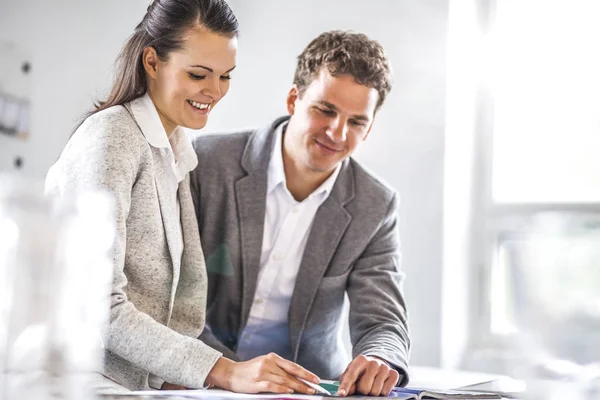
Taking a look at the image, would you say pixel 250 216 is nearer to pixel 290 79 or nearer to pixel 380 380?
pixel 380 380

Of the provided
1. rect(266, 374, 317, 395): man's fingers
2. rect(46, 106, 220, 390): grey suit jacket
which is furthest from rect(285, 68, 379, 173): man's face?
rect(266, 374, 317, 395): man's fingers

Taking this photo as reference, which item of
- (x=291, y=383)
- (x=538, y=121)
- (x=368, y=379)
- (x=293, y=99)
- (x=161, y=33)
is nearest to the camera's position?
(x=291, y=383)

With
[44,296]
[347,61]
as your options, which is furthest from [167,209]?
[44,296]

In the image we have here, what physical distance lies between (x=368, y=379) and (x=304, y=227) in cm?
62

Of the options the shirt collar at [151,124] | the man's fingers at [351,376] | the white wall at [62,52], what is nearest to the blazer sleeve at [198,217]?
the shirt collar at [151,124]

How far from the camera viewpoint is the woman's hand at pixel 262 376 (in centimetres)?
103

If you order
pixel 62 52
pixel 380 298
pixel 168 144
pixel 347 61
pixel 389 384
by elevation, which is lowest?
pixel 389 384

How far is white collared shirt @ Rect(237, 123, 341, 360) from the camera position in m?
1.67

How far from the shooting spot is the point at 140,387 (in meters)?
1.20

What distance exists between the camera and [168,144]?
129 centimetres

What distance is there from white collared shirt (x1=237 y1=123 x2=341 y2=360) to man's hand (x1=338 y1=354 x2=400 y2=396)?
51cm

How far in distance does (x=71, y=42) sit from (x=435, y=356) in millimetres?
1463

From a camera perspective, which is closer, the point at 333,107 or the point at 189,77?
the point at 189,77

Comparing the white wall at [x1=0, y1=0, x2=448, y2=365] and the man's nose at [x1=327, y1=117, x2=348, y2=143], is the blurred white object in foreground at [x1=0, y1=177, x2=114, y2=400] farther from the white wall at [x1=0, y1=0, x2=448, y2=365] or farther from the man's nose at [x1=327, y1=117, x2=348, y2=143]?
the white wall at [x1=0, y1=0, x2=448, y2=365]
